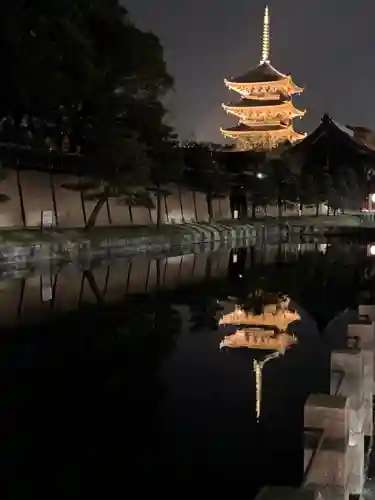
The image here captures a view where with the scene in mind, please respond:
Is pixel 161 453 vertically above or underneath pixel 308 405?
underneath

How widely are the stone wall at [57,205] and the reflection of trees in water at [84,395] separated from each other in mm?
13312

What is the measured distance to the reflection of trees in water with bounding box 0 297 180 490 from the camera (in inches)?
234

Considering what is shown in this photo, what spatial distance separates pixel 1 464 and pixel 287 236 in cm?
3364

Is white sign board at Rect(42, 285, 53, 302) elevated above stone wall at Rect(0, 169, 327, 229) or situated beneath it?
situated beneath

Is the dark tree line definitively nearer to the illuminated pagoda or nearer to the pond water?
the pond water

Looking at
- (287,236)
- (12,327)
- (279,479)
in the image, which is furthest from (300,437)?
(287,236)

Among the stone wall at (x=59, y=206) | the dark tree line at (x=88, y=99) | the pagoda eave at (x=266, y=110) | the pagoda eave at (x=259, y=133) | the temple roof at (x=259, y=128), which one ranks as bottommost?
the stone wall at (x=59, y=206)

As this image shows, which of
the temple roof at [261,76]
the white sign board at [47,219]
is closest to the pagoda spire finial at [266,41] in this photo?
the temple roof at [261,76]

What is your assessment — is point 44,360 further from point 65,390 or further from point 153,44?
point 153,44

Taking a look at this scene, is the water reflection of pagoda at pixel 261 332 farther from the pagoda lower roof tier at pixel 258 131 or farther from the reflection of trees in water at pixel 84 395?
the pagoda lower roof tier at pixel 258 131

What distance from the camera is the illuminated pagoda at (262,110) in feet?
161

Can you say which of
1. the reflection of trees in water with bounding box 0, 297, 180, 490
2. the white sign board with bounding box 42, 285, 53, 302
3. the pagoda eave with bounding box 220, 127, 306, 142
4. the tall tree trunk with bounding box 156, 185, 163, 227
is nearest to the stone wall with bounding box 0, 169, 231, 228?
the tall tree trunk with bounding box 156, 185, 163, 227

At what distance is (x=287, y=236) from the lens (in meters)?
38.5

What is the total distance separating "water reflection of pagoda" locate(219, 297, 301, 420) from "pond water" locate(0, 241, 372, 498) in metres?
0.18
